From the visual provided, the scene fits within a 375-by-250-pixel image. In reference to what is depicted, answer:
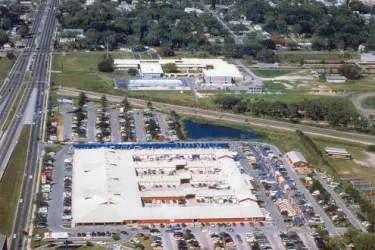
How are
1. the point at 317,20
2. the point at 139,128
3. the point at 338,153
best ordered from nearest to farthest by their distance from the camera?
the point at 338,153 → the point at 139,128 → the point at 317,20

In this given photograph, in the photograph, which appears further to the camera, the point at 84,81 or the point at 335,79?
the point at 335,79

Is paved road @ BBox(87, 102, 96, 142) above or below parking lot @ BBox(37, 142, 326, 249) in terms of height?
above

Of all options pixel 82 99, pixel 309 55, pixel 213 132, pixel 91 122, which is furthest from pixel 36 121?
pixel 309 55

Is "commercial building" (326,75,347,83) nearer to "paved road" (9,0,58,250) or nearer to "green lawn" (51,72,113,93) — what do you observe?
"green lawn" (51,72,113,93)

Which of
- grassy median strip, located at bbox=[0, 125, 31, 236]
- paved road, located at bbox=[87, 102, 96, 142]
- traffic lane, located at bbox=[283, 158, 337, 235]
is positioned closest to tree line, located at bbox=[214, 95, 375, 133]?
traffic lane, located at bbox=[283, 158, 337, 235]

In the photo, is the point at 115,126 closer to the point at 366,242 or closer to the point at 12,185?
the point at 12,185

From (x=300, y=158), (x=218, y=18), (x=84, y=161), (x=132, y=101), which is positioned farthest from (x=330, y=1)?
(x=84, y=161)
